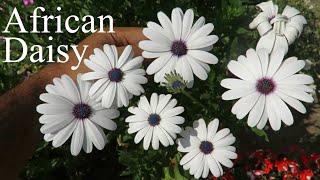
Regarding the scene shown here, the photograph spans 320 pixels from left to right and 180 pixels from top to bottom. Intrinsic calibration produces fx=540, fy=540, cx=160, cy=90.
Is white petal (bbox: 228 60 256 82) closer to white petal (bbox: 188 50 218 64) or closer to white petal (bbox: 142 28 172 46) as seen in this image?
white petal (bbox: 188 50 218 64)

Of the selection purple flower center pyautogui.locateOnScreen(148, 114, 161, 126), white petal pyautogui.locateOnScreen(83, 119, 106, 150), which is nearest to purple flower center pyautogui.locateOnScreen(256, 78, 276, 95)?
purple flower center pyautogui.locateOnScreen(148, 114, 161, 126)

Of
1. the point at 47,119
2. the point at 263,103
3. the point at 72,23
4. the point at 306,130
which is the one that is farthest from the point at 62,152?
the point at 306,130

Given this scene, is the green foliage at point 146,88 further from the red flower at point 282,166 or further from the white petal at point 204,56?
the white petal at point 204,56

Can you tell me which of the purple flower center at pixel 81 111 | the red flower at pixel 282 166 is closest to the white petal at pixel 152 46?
the purple flower center at pixel 81 111

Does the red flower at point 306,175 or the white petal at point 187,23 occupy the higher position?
the white petal at point 187,23

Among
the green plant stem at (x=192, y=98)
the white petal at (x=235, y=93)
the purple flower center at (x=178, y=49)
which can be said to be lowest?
the green plant stem at (x=192, y=98)

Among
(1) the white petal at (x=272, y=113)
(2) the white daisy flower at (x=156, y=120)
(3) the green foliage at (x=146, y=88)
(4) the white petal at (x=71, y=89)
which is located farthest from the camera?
(3) the green foliage at (x=146, y=88)

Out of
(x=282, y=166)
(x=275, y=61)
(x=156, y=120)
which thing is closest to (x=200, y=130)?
(x=156, y=120)

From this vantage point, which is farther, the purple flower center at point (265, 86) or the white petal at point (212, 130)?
the white petal at point (212, 130)
